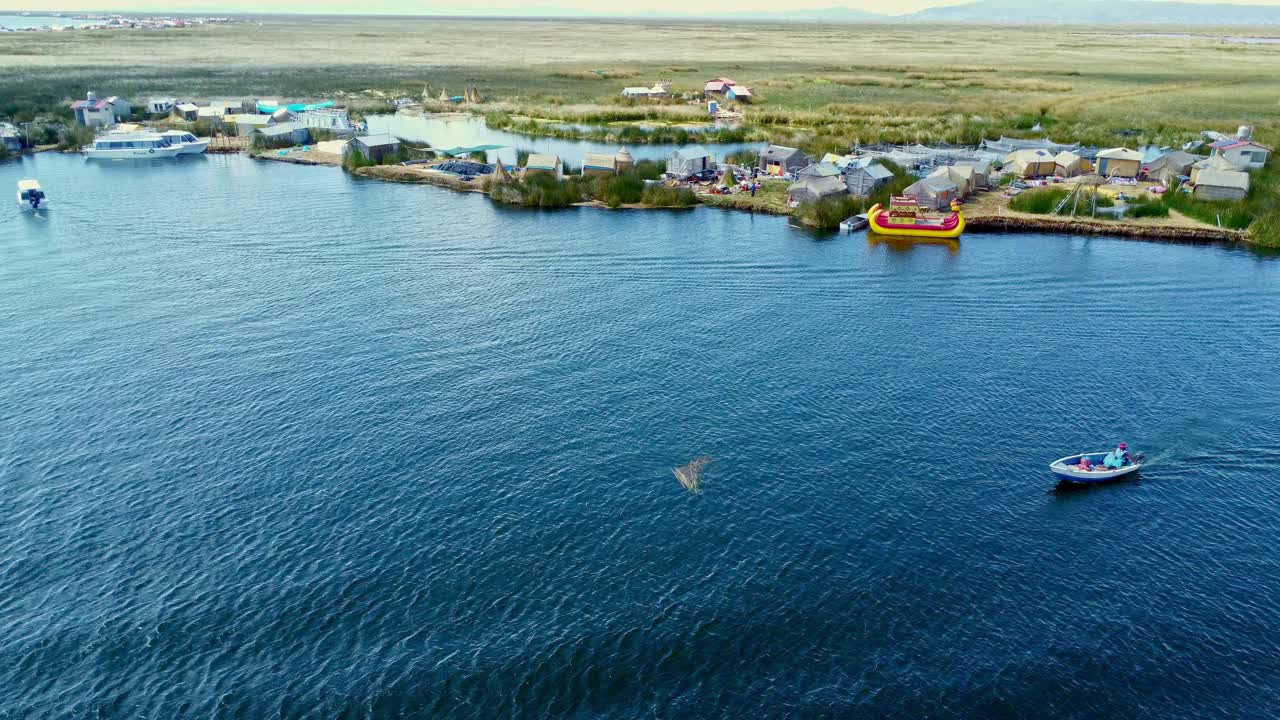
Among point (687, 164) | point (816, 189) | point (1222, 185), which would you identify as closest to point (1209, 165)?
point (1222, 185)

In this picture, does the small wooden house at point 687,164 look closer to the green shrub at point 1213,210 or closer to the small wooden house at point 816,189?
the small wooden house at point 816,189

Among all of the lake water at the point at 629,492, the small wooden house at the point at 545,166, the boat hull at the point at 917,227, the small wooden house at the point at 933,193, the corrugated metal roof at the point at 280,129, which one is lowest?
the lake water at the point at 629,492

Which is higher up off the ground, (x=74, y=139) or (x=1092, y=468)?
(x=74, y=139)

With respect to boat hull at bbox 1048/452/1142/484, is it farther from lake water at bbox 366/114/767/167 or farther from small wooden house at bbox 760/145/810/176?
lake water at bbox 366/114/767/167

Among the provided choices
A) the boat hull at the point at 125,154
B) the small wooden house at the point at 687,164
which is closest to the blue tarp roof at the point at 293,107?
the boat hull at the point at 125,154

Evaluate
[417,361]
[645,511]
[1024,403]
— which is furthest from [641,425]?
[1024,403]

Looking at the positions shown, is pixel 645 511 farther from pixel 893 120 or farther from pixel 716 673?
A: pixel 893 120

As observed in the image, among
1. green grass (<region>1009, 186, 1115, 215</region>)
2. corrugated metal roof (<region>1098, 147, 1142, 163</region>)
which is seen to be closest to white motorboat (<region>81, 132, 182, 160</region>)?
green grass (<region>1009, 186, 1115, 215</region>)

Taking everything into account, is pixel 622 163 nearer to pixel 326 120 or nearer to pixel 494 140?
pixel 494 140
